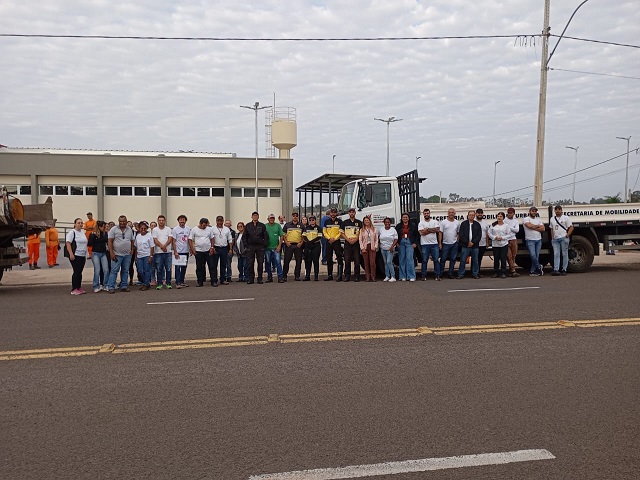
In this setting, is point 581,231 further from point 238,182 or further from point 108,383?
point 238,182

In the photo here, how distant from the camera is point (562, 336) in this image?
7145 mm

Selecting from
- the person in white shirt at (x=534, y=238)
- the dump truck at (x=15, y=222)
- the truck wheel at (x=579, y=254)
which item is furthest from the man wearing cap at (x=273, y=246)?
the truck wheel at (x=579, y=254)

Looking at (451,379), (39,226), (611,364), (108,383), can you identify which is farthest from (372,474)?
(39,226)

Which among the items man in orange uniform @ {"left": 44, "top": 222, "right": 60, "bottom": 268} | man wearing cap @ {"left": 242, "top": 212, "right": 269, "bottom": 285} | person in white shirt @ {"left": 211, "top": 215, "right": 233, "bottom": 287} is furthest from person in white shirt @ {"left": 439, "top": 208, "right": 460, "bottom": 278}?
man in orange uniform @ {"left": 44, "top": 222, "right": 60, "bottom": 268}

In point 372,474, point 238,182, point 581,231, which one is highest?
point 238,182

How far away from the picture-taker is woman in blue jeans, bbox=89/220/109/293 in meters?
12.9

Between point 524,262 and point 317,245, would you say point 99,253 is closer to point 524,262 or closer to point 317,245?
point 317,245

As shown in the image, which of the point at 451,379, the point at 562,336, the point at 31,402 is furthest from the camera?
the point at 562,336

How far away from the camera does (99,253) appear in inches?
509

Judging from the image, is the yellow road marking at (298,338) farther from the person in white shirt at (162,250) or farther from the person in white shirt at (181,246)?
the person in white shirt at (181,246)

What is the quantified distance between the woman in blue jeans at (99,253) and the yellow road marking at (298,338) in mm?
6286

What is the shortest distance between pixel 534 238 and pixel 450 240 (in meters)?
2.19

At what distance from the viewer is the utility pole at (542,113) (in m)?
20.2

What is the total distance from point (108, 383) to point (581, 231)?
1352 cm
